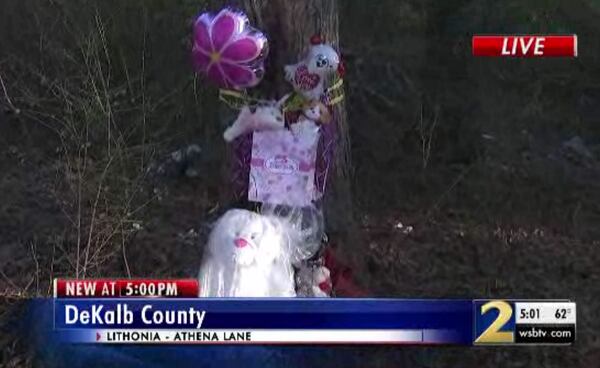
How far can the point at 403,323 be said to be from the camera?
3.47 metres

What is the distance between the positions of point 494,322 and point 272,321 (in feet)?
2.55

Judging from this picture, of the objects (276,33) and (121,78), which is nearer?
(276,33)

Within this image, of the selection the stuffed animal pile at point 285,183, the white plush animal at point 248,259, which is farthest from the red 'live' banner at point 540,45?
the white plush animal at point 248,259

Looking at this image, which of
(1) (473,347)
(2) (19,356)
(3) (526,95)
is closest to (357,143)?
(3) (526,95)

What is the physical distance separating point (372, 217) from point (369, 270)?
1.46ft

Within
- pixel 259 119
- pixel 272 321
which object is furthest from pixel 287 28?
pixel 272 321

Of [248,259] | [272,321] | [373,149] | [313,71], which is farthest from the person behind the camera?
[373,149]

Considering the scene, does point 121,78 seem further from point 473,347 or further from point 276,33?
point 473,347

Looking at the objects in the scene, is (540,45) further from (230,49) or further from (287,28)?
(230,49)

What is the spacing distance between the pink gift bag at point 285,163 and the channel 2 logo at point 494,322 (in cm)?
79

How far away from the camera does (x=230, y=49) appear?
366 centimetres

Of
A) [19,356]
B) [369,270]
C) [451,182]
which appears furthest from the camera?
[451,182]

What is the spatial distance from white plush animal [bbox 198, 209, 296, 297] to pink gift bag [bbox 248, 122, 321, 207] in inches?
4.2

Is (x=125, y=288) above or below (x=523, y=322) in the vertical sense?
above
